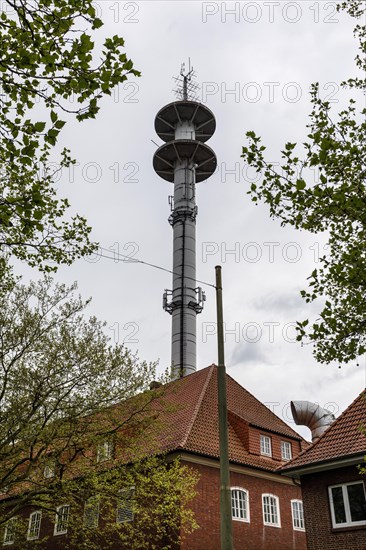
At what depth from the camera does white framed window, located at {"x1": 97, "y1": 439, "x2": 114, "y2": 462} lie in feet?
56.6

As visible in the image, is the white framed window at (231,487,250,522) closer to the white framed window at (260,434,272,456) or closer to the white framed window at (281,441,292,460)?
the white framed window at (260,434,272,456)

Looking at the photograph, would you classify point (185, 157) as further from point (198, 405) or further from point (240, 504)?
point (240, 504)

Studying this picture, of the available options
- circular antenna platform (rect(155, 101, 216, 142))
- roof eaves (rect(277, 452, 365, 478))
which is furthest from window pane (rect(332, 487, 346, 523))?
circular antenna platform (rect(155, 101, 216, 142))

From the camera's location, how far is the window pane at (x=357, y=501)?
17.6 m

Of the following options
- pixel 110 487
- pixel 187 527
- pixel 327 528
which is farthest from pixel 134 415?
pixel 327 528

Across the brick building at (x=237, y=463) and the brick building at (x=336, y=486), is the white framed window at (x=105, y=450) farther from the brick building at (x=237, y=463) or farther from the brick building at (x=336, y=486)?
the brick building at (x=336, y=486)

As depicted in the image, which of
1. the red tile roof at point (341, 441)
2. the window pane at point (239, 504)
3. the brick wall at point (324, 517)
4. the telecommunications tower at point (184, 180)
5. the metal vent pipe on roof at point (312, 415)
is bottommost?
the brick wall at point (324, 517)

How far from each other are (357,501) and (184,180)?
37085mm

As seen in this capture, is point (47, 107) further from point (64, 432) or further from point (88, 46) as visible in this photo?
point (64, 432)

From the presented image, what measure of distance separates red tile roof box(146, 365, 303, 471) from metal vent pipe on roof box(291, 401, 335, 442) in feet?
4.05

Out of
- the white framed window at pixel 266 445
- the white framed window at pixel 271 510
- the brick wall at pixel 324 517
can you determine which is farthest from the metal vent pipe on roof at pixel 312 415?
the brick wall at pixel 324 517

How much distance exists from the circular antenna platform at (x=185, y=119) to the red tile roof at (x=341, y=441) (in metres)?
38.9

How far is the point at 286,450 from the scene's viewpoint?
28391 millimetres

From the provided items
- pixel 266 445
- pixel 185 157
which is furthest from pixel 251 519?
pixel 185 157
